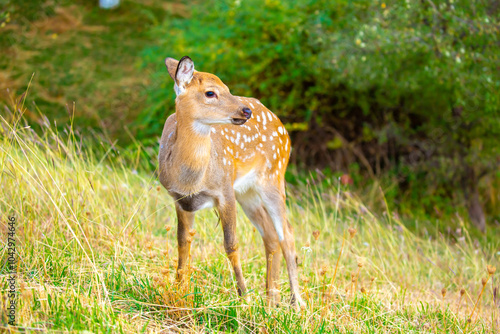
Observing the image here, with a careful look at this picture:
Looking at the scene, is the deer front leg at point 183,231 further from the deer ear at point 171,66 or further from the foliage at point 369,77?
the foliage at point 369,77

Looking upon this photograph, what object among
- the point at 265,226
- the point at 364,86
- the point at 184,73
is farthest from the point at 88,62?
the point at 184,73

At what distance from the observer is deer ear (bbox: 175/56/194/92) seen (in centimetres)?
383

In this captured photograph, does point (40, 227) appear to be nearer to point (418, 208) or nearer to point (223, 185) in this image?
point (223, 185)

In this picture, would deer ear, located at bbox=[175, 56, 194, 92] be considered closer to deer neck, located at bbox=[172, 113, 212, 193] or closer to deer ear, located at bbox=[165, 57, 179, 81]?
deer ear, located at bbox=[165, 57, 179, 81]

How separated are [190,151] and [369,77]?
5.23 meters

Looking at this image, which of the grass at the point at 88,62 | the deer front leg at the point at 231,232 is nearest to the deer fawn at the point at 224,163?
the deer front leg at the point at 231,232

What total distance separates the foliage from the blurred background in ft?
0.08

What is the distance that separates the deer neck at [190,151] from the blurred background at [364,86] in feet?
10.7

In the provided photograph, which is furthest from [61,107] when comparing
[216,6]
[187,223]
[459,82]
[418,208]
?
[187,223]

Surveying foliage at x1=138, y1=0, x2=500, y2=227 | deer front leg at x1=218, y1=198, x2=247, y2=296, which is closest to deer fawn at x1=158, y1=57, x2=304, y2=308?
deer front leg at x1=218, y1=198, x2=247, y2=296

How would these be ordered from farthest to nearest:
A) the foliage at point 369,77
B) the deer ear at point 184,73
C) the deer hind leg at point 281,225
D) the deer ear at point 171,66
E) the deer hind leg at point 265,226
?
the foliage at point 369,77 → the deer hind leg at point 265,226 → the deer hind leg at point 281,225 → the deer ear at point 171,66 → the deer ear at point 184,73

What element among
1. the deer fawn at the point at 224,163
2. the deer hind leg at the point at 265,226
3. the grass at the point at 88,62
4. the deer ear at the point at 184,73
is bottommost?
the grass at the point at 88,62

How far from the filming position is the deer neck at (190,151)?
4000 millimetres

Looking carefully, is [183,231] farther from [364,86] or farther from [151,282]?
[364,86]
